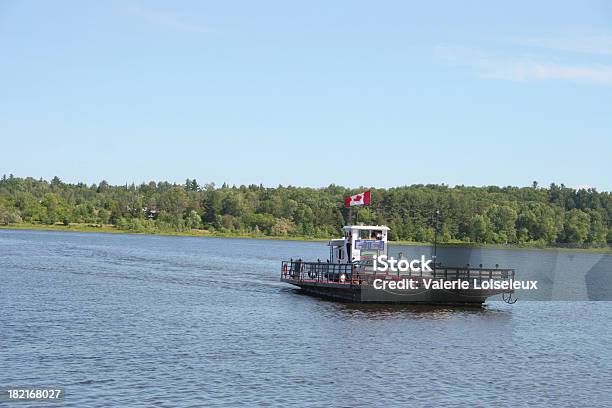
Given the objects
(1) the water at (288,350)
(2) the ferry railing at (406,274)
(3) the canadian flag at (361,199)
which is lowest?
(1) the water at (288,350)

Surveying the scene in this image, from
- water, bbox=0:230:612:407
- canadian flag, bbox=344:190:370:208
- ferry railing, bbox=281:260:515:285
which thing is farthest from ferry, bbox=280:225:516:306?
canadian flag, bbox=344:190:370:208

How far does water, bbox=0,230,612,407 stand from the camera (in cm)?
2909

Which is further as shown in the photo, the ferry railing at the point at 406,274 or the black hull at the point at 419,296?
the ferry railing at the point at 406,274

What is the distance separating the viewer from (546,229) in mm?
190875

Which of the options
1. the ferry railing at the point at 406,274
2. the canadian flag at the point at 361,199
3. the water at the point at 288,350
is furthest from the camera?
the canadian flag at the point at 361,199

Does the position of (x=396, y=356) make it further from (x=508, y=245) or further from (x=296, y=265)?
(x=508, y=245)

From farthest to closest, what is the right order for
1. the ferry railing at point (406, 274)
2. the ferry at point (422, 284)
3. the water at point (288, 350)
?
the ferry railing at point (406, 274)
the ferry at point (422, 284)
the water at point (288, 350)

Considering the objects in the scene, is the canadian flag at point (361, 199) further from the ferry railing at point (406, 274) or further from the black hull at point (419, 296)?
the black hull at point (419, 296)

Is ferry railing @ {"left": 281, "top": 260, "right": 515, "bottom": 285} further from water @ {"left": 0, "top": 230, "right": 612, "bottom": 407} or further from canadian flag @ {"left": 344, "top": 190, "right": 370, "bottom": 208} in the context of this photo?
canadian flag @ {"left": 344, "top": 190, "right": 370, "bottom": 208}

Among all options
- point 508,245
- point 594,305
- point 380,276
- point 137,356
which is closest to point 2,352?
point 137,356

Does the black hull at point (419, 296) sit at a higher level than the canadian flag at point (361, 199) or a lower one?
lower

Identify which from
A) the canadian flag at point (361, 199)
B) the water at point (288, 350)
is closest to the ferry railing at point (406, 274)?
the water at point (288, 350)

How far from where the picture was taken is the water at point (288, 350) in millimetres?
29094

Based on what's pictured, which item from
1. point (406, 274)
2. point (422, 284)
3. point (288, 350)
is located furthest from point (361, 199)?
point (288, 350)
